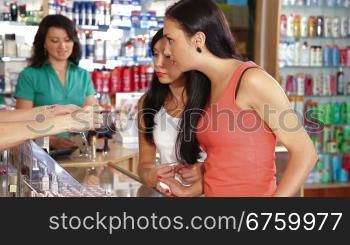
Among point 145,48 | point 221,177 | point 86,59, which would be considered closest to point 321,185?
point 145,48

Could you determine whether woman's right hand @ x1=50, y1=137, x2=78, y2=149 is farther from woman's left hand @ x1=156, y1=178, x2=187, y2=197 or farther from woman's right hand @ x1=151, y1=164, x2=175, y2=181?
woman's left hand @ x1=156, y1=178, x2=187, y2=197

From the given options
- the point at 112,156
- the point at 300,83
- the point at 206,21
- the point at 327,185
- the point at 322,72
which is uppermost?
the point at 206,21

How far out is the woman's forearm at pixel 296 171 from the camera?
1.76 meters

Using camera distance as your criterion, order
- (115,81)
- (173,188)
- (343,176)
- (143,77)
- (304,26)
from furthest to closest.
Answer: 1. (343,176)
2. (304,26)
3. (143,77)
4. (115,81)
5. (173,188)

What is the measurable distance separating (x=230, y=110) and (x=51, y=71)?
2548 millimetres

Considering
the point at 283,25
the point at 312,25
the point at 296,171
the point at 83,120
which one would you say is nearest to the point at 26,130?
the point at 83,120

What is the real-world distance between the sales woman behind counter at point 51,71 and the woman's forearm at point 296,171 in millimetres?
2638

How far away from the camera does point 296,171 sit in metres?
1.76

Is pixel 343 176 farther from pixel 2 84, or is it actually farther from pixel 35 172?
pixel 35 172

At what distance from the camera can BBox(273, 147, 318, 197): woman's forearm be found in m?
1.76

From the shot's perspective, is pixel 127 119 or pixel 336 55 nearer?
pixel 127 119

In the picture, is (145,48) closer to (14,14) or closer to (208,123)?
(14,14)

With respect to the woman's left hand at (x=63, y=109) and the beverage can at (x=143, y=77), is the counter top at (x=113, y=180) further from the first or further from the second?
the beverage can at (x=143, y=77)

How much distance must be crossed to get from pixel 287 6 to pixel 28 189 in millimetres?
5080
